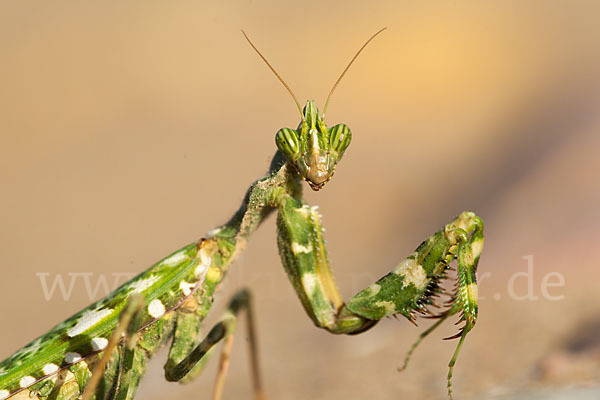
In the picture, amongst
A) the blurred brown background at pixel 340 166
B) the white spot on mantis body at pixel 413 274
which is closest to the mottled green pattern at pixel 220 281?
the white spot on mantis body at pixel 413 274

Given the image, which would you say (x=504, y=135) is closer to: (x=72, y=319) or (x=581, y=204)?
(x=581, y=204)

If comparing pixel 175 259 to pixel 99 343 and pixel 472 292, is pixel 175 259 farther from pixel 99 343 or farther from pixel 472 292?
pixel 472 292

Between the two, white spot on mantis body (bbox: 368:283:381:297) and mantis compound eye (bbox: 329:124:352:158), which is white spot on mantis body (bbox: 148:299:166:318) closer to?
white spot on mantis body (bbox: 368:283:381:297)

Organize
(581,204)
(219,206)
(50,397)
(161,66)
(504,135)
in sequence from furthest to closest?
(161,66) < (504,135) < (219,206) < (581,204) < (50,397)

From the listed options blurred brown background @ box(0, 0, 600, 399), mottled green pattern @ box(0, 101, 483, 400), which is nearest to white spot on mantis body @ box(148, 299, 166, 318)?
mottled green pattern @ box(0, 101, 483, 400)

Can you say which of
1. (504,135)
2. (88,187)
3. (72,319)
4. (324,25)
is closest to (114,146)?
(88,187)

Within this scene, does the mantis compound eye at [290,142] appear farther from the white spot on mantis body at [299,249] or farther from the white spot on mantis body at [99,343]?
the white spot on mantis body at [99,343]
